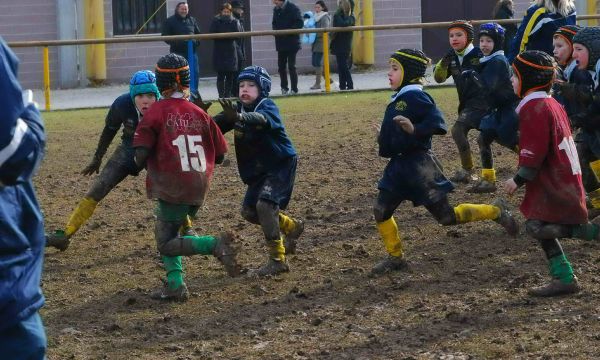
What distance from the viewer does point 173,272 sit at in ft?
25.4

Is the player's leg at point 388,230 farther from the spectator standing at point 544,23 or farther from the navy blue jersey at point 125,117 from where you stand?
the spectator standing at point 544,23

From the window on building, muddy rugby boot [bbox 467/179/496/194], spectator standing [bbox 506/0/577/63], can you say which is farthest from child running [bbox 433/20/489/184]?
the window on building

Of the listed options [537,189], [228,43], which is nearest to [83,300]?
[537,189]

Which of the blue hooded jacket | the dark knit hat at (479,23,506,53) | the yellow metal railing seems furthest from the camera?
the yellow metal railing

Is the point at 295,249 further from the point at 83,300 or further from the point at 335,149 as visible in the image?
the point at 335,149

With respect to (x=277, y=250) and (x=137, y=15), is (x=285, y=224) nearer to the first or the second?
(x=277, y=250)

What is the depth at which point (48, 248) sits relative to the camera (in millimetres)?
9492

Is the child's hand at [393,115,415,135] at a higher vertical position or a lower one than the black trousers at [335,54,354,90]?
higher

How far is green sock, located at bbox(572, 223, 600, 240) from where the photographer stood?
7.43 m

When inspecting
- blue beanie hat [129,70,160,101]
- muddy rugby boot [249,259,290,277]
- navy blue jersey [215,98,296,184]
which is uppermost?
blue beanie hat [129,70,160,101]

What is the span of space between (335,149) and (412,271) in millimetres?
6123

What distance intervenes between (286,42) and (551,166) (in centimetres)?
1414

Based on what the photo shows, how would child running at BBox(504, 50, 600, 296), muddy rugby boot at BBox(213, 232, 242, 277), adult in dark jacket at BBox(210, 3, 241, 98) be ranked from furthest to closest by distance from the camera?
adult in dark jacket at BBox(210, 3, 241, 98)
muddy rugby boot at BBox(213, 232, 242, 277)
child running at BBox(504, 50, 600, 296)

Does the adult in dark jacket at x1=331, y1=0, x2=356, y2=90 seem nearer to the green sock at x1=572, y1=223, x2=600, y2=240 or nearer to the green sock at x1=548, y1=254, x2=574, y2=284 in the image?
the green sock at x1=572, y1=223, x2=600, y2=240
